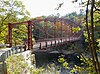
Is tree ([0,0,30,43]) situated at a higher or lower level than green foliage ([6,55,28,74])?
higher

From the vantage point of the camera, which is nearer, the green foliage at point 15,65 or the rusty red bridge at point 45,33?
the green foliage at point 15,65

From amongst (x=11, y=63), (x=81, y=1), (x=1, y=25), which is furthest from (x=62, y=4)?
(x=1, y=25)

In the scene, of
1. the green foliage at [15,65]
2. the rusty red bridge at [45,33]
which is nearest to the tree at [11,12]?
the rusty red bridge at [45,33]

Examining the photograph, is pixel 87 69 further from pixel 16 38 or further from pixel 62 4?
pixel 16 38

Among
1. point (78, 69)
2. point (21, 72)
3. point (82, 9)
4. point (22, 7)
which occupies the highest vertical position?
point (22, 7)

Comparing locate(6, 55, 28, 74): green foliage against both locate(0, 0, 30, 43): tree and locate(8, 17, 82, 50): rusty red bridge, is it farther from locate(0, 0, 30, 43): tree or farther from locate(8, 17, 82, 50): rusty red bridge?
locate(0, 0, 30, 43): tree

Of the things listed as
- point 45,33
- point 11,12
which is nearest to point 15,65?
point 11,12

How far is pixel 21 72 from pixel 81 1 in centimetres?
553

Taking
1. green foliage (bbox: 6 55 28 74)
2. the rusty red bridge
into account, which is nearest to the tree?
the rusty red bridge

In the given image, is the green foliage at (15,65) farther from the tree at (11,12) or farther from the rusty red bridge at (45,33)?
the tree at (11,12)

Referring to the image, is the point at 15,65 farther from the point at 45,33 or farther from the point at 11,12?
the point at 45,33

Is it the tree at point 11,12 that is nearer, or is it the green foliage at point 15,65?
the green foliage at point 15,65

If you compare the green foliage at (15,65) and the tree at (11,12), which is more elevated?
the tree at (11,12)

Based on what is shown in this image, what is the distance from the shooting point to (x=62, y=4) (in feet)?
5.99
